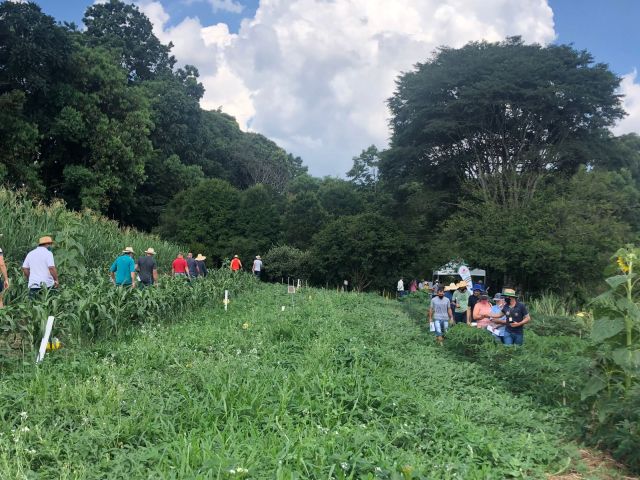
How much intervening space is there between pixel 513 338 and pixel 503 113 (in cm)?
2107

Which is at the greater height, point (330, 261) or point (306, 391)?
point (330, 261)

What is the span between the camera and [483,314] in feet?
37.1

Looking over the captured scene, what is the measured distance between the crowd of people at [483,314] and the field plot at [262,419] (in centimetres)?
319

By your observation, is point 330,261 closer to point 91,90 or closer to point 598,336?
point 91,90

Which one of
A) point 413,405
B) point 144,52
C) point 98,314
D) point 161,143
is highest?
point 144,52

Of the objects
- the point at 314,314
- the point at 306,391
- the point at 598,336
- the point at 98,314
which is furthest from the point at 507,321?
the point at 98,314

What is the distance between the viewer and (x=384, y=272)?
110 ft

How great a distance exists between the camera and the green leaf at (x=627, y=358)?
466cm

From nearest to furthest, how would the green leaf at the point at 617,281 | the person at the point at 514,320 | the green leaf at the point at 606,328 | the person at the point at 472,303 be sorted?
the green leaf at the point at 606,328, the green leaf at the point at 617,281, the person at the point at 514,320, the person at the point at 472,303

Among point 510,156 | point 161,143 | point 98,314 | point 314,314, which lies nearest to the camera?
point 98,314

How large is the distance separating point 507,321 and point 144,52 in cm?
4339

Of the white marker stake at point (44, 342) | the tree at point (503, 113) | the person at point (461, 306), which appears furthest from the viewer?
the tree at point (503, 113)

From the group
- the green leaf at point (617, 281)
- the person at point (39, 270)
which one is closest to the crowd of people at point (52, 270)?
the person at point (39, 270)

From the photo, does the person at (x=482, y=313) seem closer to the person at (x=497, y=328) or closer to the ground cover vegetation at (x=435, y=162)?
the person at (x=497, y=328)
